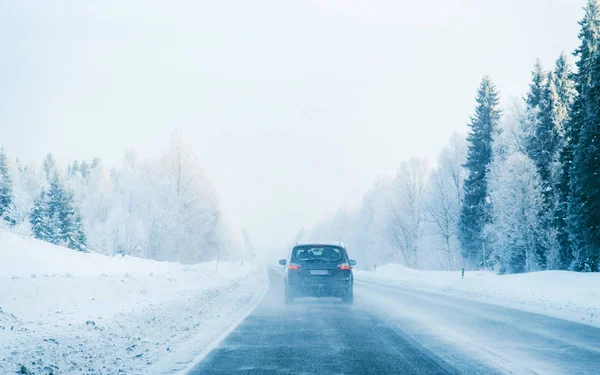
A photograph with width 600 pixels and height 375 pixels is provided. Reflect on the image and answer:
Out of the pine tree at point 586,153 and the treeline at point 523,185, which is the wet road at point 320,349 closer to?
the pine tree at point 586,153

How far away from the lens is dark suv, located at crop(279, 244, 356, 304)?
54.5 feet

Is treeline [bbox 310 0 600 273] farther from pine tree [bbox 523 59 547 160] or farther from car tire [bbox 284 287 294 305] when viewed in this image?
car tire [bbox 284 287 294 305]

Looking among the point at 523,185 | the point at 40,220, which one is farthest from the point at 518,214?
the point at 40,220

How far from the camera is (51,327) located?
385 inches

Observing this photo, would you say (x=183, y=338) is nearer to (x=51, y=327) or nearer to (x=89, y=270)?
(x=51, y=327)

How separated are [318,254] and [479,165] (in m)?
37.1

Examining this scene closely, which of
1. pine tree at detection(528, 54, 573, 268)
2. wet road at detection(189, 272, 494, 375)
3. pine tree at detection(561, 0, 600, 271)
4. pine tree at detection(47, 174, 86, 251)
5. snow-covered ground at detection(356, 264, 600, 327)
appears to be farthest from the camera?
pine tree at detection(47, 174, 86, 251)

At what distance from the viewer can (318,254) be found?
1741 centimetres

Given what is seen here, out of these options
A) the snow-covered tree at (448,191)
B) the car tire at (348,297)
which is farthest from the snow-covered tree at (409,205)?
the car tire at (348,297)

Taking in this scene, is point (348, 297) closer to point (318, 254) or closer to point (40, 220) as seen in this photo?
point (318, 254)

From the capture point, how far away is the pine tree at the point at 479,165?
166ft

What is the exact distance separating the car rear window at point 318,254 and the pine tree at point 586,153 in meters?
16.5

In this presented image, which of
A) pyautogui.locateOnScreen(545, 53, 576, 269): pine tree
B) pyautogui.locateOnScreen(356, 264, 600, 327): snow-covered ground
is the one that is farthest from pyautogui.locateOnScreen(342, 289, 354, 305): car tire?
pyautogui.locateOnScreen(545, 53, 576, 269): pine tree

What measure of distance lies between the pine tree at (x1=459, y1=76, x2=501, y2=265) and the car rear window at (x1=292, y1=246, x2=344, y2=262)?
3556 centimetres
